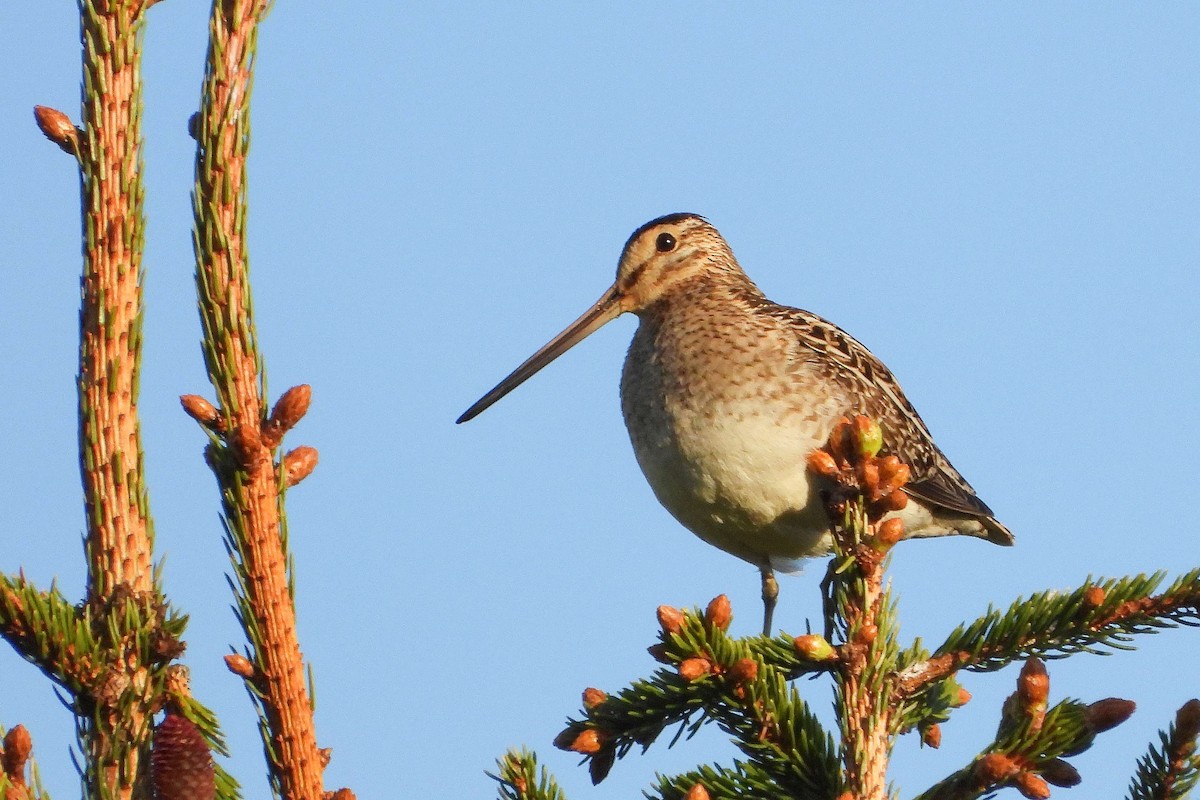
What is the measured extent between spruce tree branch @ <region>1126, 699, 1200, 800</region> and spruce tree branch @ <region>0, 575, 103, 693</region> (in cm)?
181

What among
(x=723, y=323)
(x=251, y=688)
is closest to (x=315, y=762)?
(x=251, y=688)

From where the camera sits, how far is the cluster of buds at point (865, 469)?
2.84 meters

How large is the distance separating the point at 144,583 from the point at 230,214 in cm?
65

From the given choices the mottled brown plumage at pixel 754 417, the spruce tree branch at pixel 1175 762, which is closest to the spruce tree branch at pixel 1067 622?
the spruce tree branch at pixel 1175 762

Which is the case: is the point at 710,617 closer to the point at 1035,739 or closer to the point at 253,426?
the point at 1035,739

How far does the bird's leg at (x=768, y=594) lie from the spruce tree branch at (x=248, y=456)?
472 cm

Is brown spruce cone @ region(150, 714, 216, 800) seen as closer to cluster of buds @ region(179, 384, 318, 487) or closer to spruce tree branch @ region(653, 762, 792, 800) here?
cluster of buds @ region(179, 384, 318, 487)

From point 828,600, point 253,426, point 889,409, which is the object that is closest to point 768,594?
point 889,409

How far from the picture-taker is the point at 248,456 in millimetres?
2213

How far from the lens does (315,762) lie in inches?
86.0

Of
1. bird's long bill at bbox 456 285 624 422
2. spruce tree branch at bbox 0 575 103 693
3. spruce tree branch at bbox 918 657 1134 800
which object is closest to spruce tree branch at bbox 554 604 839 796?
spruce tree branch at bbox 918 657 1134 800

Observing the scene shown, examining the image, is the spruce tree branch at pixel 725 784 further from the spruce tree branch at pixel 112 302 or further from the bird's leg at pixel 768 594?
the bird's leg at pixel 768 594

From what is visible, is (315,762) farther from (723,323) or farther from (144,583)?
(723,323)

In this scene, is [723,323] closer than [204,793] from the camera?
No
